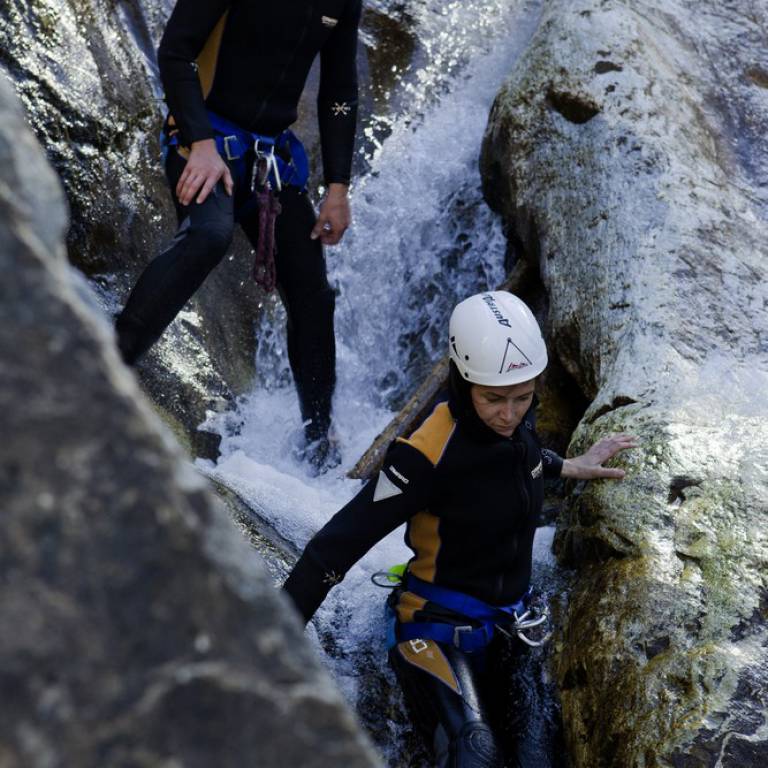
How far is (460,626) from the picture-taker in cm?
370

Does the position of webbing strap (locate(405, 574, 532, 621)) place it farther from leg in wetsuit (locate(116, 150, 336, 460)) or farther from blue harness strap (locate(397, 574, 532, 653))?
leg in wetsuit (locate(116, 150, 336, 460))

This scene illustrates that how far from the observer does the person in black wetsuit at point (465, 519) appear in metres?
3.49

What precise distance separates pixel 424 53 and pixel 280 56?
4143 millimetres

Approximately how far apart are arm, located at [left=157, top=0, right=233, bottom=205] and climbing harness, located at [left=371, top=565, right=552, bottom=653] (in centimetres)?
197

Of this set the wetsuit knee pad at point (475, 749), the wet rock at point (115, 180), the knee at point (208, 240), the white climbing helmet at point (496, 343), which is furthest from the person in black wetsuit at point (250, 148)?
the wetsuit knee pad at point (475, 749)

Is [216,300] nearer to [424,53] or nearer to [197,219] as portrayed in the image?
[197,219]

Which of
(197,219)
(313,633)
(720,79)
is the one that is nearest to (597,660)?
(313,633)

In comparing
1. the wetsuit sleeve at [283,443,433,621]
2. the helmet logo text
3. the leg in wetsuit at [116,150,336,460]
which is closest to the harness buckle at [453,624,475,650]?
the wetsuit sleeve at [283,443,433,621]

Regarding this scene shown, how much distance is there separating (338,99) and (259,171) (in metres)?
0.73

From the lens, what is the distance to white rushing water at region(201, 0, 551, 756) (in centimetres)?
553

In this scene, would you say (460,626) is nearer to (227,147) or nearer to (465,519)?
(465,519)

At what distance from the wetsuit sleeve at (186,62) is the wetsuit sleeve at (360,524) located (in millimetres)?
1824

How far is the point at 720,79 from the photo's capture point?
6.73 m

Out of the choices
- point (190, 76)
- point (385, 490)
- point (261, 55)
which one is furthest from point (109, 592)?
point (261, 55)
